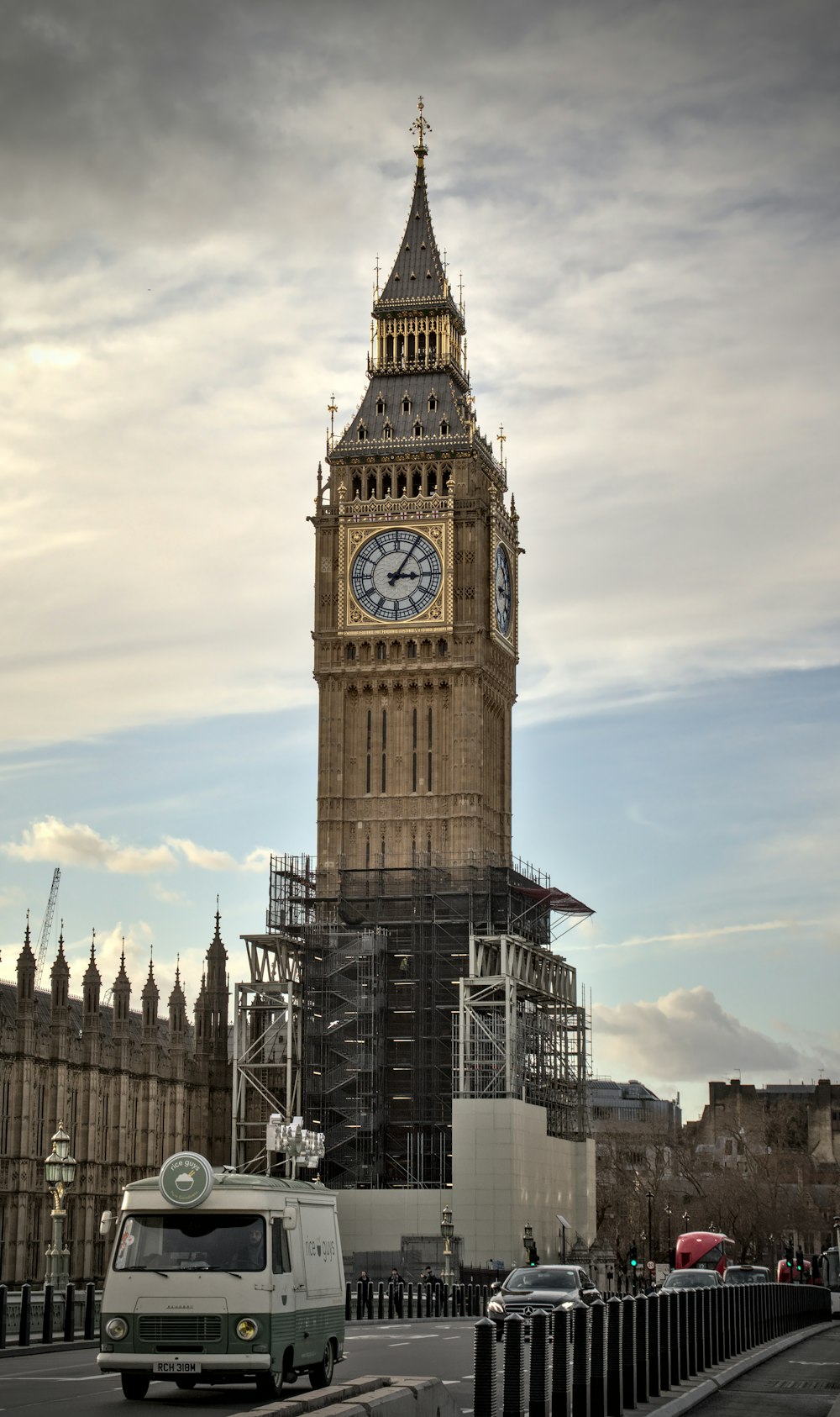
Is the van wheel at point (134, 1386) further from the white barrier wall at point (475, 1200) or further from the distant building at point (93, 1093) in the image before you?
the white barrier wall at point (475, 1200)

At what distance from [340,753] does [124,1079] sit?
19.7 metres

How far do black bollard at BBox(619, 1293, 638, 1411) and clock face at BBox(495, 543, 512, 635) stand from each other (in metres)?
77.9

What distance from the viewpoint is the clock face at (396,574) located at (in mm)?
99688

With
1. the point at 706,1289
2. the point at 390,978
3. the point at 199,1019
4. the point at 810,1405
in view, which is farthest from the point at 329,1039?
the point at 810,1405

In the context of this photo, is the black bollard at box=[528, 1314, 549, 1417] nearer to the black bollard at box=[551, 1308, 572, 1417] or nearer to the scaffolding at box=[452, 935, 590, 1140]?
the black bollard at box=[551, 1308, 572, 1417]

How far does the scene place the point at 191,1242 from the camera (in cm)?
2400

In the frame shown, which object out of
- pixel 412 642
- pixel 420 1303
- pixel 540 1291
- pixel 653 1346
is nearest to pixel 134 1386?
pixel 653 1346

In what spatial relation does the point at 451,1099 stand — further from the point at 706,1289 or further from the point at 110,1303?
the point at 110,1303

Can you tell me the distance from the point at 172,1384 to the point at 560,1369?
28.3ft

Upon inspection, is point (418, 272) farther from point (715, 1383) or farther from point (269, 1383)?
point (269, 1383)

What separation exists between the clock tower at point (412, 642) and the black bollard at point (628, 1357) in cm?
6976

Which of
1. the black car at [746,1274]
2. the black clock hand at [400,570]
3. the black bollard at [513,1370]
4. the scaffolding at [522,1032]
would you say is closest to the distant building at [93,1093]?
the scaffolding at [522,1032]

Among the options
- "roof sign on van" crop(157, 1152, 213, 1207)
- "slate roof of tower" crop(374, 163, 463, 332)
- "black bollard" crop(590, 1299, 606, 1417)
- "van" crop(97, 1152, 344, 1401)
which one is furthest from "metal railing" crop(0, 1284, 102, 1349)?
"slate roof of tower" crop(374, 163, 463, 332)

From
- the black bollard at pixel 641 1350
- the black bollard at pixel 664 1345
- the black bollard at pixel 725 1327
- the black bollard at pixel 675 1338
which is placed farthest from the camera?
the black bollard at pixel 725 1327
